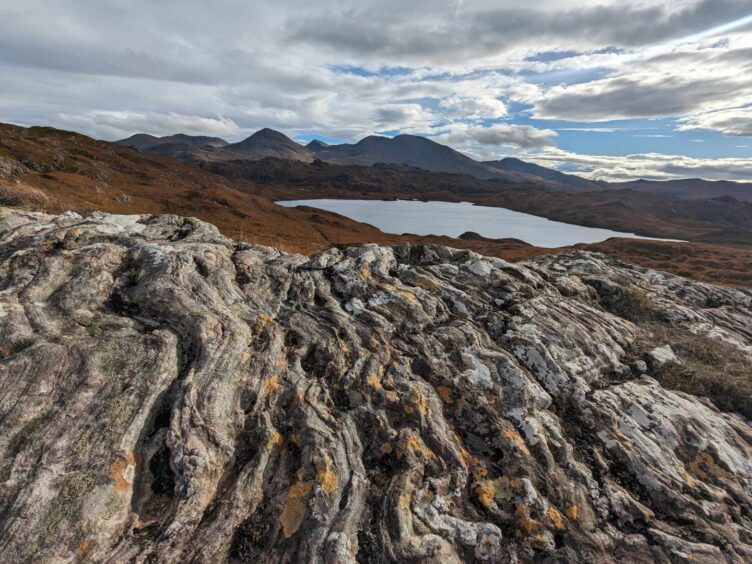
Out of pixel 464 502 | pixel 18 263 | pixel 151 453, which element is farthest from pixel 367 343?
pixel 18 263

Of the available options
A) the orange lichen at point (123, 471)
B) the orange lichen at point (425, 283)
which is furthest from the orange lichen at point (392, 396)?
the orange lichen at point (123, 471)

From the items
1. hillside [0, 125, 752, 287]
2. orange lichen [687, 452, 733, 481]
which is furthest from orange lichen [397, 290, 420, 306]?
hillside [0, 125, 752, 287]

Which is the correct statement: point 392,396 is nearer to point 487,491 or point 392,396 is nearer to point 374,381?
point 374,381

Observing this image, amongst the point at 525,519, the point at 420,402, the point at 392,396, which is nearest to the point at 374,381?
the point at 392,396

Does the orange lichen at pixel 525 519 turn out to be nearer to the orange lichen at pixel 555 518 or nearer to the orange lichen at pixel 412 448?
the orange lichen at pixel 555 518

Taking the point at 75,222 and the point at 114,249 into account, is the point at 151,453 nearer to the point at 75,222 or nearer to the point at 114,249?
the point at 114,249

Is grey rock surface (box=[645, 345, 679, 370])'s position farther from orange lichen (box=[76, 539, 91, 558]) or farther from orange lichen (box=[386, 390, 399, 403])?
orange lichen (box=[76, 539, 91, 558])
